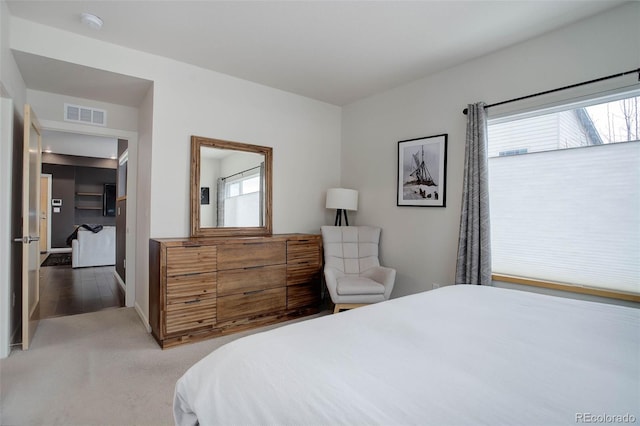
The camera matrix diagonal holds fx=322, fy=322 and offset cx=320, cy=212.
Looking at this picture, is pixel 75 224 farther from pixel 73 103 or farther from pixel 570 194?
pixel 570 194

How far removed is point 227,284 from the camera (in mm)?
3049

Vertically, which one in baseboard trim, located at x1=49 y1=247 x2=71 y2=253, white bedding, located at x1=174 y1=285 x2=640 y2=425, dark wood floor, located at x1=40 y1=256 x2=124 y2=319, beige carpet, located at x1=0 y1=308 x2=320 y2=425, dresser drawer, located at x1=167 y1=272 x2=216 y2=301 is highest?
white bedding, located at x1=174 y1=285 x2=640 y2=425

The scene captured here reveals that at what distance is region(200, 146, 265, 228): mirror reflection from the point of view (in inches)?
132

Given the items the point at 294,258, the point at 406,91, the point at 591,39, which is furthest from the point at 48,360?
the point at 591,39

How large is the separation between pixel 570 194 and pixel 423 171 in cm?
131

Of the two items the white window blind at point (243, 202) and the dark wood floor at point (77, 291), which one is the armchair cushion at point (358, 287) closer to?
the white window blind at point (243, 202)

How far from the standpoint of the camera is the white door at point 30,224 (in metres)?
2.57

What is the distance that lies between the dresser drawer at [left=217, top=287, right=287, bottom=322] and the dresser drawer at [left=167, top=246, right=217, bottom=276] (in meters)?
0.36

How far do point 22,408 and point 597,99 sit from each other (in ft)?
13.9

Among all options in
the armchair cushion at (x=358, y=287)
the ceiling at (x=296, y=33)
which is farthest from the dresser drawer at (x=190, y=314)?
the ceiling at (x=296, y=33)

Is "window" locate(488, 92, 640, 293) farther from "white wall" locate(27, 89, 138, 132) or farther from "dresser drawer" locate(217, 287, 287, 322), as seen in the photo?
"white wall" locate(27, 89, 138, 132)

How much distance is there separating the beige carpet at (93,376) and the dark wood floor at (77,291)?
1.90ft

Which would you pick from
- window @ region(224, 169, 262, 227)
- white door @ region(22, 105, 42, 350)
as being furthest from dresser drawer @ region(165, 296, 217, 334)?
white door @ region(22, 105, 42, 350)

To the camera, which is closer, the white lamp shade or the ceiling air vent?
the ceiling air vent
